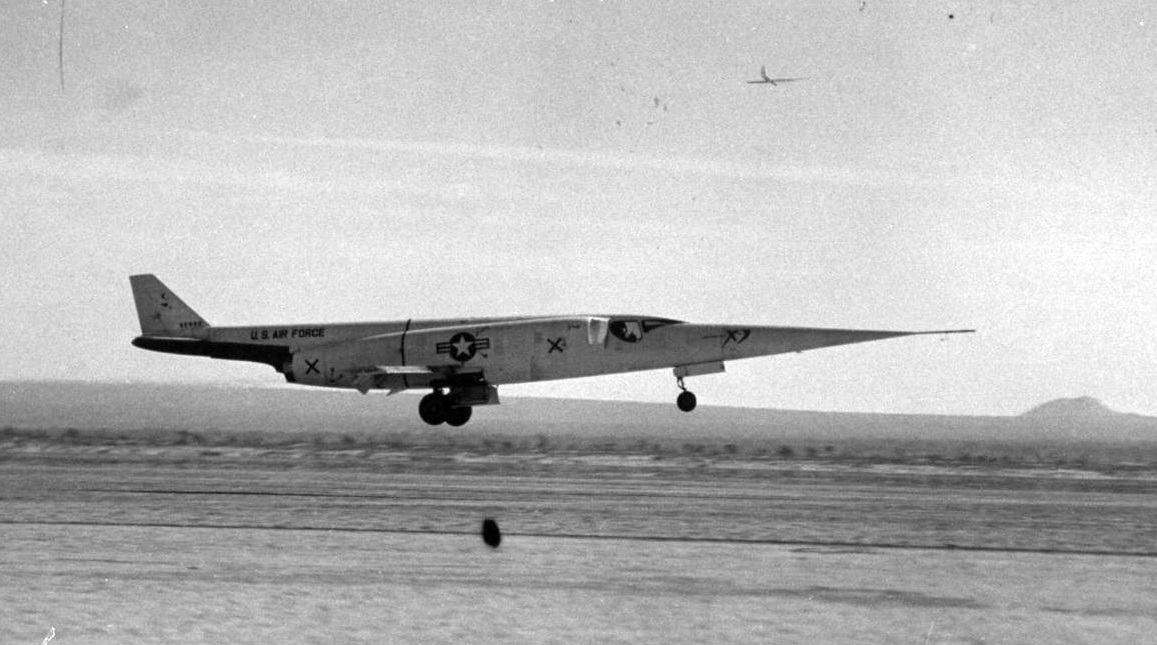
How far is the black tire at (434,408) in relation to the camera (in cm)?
4381

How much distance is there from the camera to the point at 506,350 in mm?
43031

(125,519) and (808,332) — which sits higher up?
(808,332)

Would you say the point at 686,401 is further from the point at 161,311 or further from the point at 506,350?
the point at 161,311

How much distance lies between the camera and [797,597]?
1622cm

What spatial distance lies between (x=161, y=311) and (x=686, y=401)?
24.3 metres

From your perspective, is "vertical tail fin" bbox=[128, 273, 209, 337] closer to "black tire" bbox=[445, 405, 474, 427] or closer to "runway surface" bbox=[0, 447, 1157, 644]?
"black tire" bbox=[445, 405, 474, 427]

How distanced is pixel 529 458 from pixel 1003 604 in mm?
25433

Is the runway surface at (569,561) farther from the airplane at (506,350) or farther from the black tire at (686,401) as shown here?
the airplane at (506,350)

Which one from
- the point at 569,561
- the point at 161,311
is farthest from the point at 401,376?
the point at 569,561

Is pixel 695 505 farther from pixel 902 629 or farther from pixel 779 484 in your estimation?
pixel 902 629

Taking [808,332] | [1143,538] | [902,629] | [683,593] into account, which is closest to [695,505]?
[1143,538]

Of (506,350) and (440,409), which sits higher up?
(506,350)

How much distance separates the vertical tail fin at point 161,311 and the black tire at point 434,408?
1231cm

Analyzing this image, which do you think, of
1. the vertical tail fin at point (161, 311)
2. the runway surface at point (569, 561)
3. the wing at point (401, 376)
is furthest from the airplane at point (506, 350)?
the runway surface at point (569, 561)
